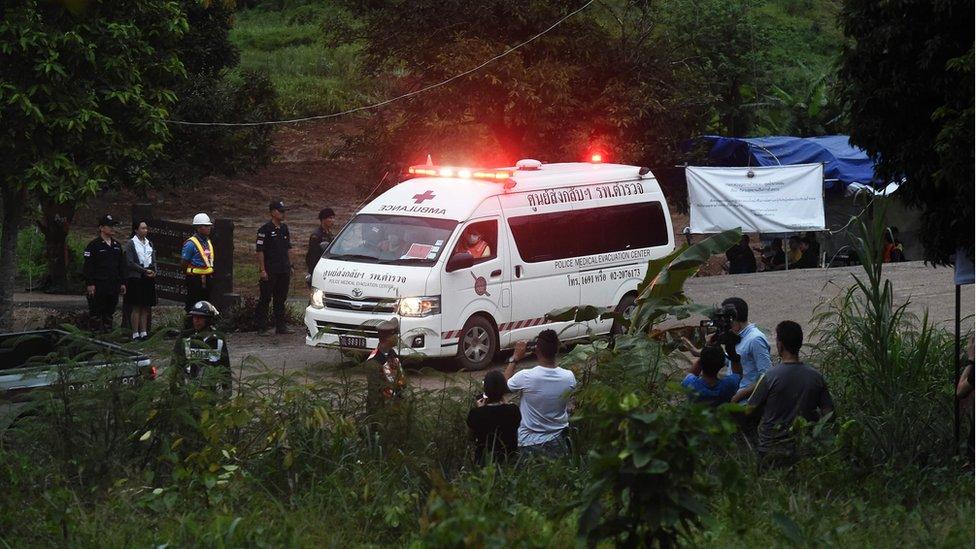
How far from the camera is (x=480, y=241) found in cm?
1397

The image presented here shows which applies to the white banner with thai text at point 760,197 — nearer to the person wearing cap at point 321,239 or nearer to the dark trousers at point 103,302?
the person wearing cap at point 321,239

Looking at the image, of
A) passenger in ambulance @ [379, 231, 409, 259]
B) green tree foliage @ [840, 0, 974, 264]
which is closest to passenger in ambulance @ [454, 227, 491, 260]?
passenger in ambulance @ [379, 231, 409, 259]

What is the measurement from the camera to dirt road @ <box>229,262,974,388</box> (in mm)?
15344

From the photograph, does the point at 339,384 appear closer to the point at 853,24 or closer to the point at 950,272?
the point at 853,24

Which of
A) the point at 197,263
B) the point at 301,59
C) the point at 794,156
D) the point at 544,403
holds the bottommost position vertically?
the point at 544,403

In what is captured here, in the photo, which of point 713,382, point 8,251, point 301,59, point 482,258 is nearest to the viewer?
point 713,382

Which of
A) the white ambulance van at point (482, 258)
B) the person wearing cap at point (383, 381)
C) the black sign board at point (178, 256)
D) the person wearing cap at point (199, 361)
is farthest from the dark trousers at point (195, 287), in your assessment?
the person wearing cap at point (383, 381)

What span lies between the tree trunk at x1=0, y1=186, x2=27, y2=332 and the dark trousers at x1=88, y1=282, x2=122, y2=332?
3.17 feet

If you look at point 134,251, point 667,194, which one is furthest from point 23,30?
point 667,194

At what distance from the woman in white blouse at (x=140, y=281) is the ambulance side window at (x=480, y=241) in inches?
180

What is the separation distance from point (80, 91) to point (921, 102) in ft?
30.5

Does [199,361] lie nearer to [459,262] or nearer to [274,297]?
[459,262]

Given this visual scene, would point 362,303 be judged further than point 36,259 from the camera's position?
No

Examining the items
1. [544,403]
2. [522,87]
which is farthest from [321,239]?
[544,403]
